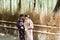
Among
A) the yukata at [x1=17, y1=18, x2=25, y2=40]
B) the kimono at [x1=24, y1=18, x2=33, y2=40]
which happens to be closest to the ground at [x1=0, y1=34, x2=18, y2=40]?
the yukata at [x1=17, y1=18, x2=25, y2=40]

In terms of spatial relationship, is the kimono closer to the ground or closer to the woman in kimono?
the woman in kimono

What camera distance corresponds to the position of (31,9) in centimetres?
347

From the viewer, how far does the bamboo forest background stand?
11.0 feet

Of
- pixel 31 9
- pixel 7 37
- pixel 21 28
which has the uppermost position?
pixel 31 9

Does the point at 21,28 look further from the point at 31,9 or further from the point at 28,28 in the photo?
the point at 31,9

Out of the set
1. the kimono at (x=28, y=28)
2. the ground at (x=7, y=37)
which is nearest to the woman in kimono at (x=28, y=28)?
the kimono at (x=28, y=28)

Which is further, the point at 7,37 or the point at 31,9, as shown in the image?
the point at 7,37

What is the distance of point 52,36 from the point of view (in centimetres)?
335

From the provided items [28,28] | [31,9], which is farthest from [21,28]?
[31,9]

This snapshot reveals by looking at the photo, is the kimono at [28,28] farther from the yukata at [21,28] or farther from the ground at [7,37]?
the ground at [7,37]

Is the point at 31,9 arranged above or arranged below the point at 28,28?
above

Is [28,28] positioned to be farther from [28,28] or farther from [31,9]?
[31,9]

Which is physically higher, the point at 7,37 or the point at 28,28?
the point at 28,28

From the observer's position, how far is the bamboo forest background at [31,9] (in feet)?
11.0
